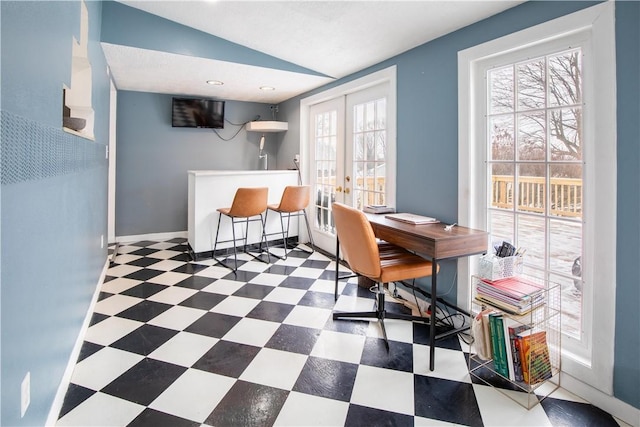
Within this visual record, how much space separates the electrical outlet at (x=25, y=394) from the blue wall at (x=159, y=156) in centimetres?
399

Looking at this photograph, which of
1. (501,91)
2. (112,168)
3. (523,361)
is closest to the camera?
(523,361)

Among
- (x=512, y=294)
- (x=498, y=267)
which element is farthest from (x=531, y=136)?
(x=512, y=294)

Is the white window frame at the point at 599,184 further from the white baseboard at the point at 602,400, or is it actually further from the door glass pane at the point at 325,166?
the door glass pane at the point at 325,166

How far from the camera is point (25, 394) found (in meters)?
1.14

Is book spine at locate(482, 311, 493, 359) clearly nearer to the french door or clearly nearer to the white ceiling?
the french door

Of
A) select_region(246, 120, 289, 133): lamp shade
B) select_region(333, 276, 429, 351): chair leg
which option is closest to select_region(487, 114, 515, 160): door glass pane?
select_region(333, 276, 429, 351): chair leg

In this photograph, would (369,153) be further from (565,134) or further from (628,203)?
(628,203)

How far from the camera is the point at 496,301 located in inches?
71.9

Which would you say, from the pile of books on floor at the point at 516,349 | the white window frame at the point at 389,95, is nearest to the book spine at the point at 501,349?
the pile of books on floor at the point at 516,349

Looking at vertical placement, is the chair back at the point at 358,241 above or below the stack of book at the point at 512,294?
above

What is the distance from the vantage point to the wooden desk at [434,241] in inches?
78.0

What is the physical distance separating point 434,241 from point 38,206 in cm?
184

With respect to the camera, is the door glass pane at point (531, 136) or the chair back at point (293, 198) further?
the chair back at point (293, 198)

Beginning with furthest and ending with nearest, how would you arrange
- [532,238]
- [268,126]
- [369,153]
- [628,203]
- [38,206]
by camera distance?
[268,126]
[369,153]
[532,238]
[628,203]
[38,206]
